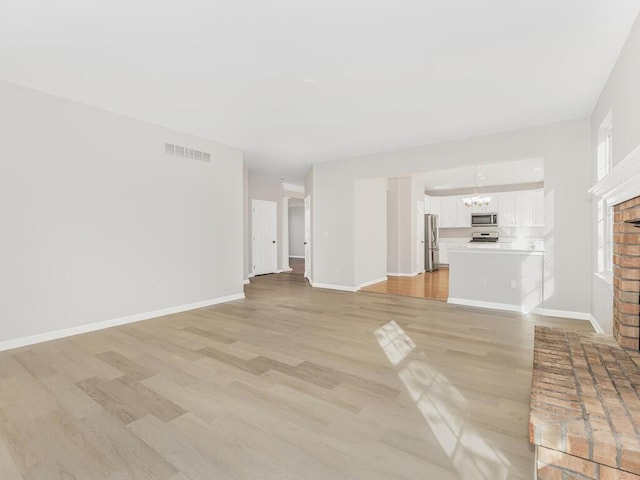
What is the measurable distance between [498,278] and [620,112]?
2806mm

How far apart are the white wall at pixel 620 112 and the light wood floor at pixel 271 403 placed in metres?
0.65

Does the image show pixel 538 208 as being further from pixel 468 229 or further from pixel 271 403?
pixel 271 403

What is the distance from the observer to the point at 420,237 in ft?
31.1

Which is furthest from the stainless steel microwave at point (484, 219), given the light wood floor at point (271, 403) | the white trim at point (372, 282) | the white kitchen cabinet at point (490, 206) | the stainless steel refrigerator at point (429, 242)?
the light wood floor at point (271, 403)

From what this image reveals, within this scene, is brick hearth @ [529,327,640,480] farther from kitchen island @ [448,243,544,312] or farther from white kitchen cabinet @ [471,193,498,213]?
white kitchen cabinet @ [471,193,498,213]

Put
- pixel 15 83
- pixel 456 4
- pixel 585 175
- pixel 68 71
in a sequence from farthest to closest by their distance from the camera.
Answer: pixel 585 175, pixel 15 83, pixel 68 71, pixel 456 4

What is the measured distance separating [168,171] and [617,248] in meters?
5.35

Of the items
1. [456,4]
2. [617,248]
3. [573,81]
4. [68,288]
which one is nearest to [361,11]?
[456,4]

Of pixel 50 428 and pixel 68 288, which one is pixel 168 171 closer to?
pixel 68 288

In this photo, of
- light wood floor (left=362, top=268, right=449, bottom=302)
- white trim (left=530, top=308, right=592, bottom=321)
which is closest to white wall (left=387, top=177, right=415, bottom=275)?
light wood floor (left=362, top=268, right=449, bottom=302)

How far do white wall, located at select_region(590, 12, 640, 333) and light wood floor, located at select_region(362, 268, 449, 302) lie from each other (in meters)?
2.28

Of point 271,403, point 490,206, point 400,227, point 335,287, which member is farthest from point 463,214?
point 271,403

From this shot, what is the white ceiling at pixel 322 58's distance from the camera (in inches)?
91.1

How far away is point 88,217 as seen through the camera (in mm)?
3982
